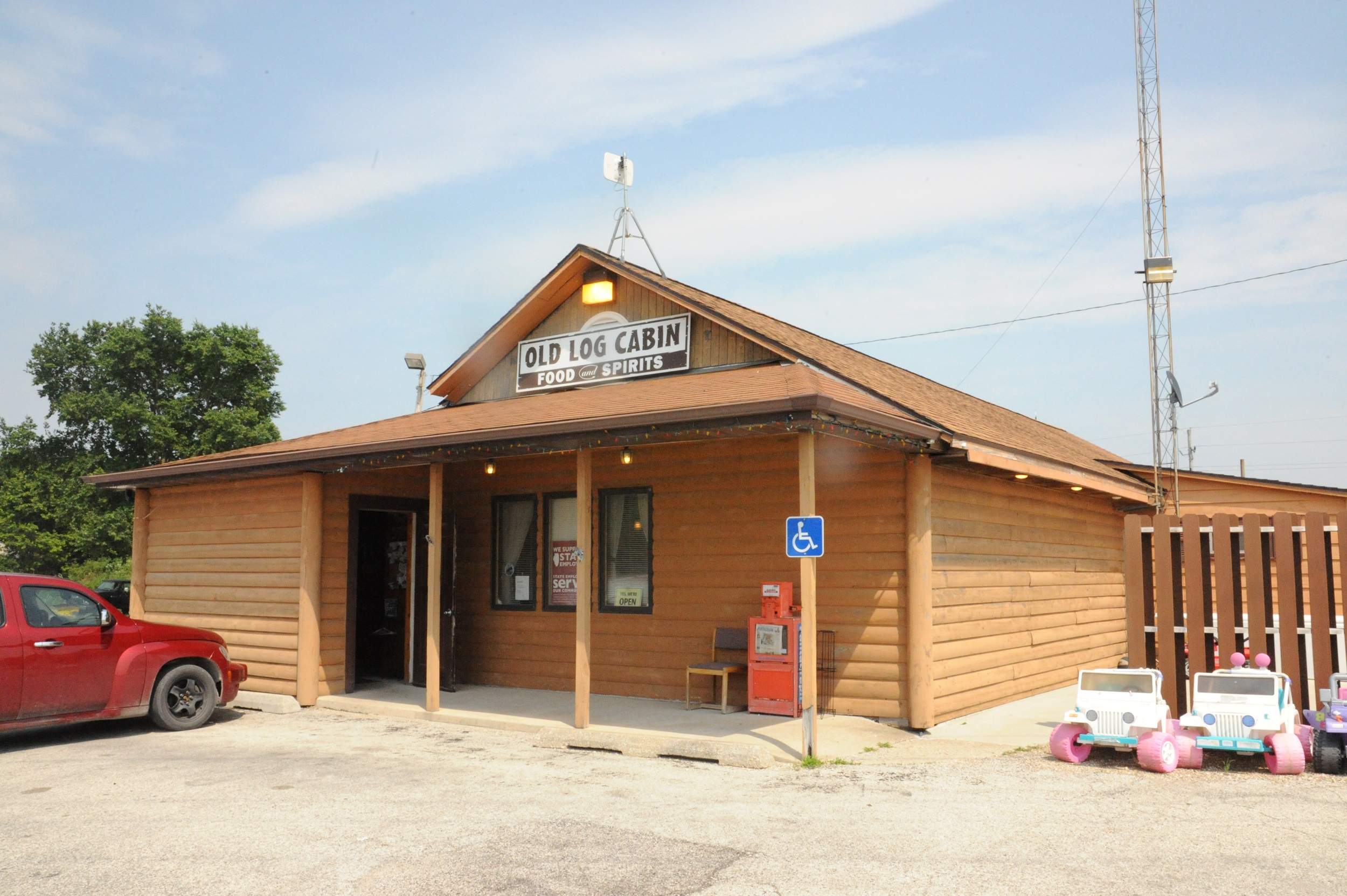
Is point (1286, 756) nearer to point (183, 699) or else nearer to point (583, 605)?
point (583, 605)

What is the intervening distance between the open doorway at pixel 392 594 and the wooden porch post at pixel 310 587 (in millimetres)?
485

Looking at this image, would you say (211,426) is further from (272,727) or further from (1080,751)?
(1080,751)

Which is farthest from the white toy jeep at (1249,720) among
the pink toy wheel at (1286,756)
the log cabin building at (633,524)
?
the log cabin building at (633,524)

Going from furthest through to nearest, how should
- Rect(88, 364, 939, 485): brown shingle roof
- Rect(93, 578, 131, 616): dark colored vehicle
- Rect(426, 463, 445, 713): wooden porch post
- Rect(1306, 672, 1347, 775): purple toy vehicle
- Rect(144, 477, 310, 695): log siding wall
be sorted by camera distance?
Rect(93, 578, 131, 616): dark colored vehicle < Rect(144, 477, 310, 695): log siding wall < Rect(426, 463, 445, 713): wooden porch post < Rect(88, 364, 939, 485): brown shingle roof < Rect(1306, 672, 1347, 775): purple toy vehicle

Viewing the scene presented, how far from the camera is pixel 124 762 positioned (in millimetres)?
8984

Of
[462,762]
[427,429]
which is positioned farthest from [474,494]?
[462,762]

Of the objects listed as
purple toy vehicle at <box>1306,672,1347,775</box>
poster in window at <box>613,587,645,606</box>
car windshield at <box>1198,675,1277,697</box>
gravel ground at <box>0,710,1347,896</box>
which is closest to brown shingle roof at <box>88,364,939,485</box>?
poster in window at <box>613,587,645,606</box>

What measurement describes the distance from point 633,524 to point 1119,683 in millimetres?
5949

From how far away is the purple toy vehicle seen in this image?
8.02 meters

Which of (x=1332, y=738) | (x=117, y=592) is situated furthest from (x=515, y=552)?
(x=117, y=592)

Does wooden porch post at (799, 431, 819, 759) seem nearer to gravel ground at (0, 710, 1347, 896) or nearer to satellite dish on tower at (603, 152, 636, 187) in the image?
gravel ground at (0, 710, 1347, 896)

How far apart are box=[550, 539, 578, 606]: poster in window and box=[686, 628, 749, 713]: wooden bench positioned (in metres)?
2.23

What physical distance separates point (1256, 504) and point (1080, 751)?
1335 centimetres

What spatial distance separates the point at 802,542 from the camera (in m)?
8.91
